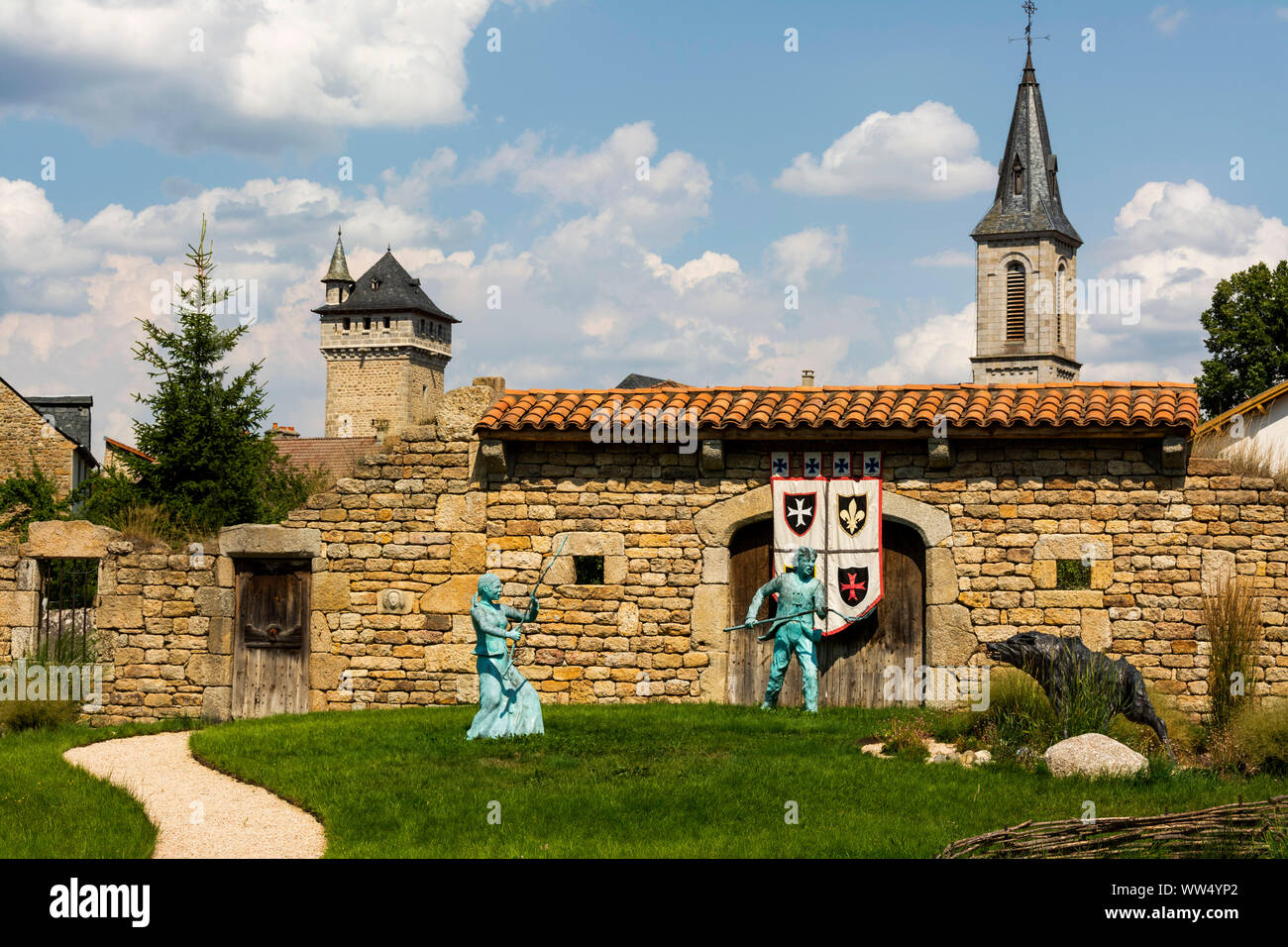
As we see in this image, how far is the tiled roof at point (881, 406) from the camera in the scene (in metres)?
12.2

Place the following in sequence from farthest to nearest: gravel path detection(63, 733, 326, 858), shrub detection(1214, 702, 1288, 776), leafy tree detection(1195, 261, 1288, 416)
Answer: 1. leafy tree detection(1195, 261, 1288, 416)
2. shrub detection(1214, 702, 1288, 776)
3. gravel path detection(63, 733, 326, 858)

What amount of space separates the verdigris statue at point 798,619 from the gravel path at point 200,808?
481 centimetres

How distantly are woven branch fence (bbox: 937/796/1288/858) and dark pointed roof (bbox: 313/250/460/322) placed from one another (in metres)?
73.3

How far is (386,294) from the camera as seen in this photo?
78.8 m

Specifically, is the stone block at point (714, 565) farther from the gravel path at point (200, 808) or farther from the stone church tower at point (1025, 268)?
the stone church tower at point (1025, 268)

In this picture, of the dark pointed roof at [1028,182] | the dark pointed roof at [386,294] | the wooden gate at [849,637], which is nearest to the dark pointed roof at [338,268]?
the dark pointed roof at [386,294]

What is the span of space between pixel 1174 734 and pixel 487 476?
22.8 ft

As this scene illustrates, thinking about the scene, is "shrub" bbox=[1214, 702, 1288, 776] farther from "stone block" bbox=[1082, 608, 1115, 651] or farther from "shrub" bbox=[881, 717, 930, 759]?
"shrub" bbox=[881, 717, 930, 759]

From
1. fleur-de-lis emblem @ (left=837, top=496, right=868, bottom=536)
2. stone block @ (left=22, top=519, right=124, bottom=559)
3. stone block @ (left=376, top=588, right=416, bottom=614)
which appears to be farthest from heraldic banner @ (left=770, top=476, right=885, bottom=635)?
stone block @ (left=22, top=519, right=124, bottom=559)

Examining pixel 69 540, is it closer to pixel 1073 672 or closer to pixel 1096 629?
pixel 1073 672

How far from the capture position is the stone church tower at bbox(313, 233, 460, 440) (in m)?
76.1

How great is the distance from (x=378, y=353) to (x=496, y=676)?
68832 mm

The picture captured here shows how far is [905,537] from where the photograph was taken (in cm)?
1285
